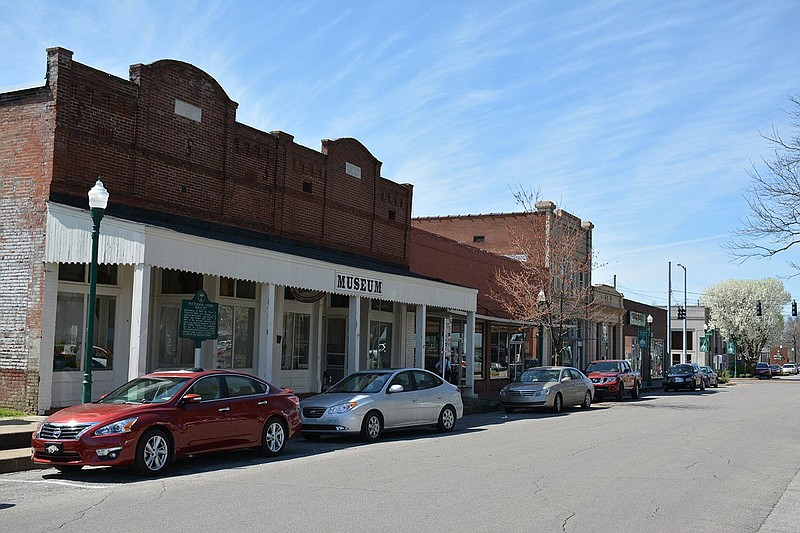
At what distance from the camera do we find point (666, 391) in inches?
1741

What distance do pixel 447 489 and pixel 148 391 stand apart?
5.06 m

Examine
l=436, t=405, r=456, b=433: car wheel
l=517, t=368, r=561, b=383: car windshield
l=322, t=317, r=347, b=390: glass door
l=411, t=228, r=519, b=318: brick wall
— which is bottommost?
l=436, t=405, r=456, b=433: car wheel

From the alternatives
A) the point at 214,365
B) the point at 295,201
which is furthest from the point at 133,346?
the point at 295,201

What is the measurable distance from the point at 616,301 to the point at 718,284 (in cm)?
3914

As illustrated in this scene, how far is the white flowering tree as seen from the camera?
8406 centimetres

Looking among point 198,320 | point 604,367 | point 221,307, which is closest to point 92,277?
point 198,320

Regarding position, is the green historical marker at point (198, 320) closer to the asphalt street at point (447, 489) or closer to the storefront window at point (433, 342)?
the asphalt street at point (447, 489)

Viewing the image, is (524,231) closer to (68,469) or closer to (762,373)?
(68,469)

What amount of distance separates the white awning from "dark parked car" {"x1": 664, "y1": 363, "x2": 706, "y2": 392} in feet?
90.9

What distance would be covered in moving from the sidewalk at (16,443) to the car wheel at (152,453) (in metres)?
2.10

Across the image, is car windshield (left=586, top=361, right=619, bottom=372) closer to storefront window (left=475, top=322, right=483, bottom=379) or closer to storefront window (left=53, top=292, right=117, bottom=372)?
storefront window (left=475, top=322, right=483, bottom=379)

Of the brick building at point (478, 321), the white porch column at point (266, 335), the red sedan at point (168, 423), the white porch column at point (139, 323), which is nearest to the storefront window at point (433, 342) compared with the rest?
the brick building at point (478, 321)

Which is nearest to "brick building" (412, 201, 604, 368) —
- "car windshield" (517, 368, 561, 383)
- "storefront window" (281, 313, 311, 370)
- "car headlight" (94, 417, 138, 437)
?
"car windshield" (517, 368, 561, 383)

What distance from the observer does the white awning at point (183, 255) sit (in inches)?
599
